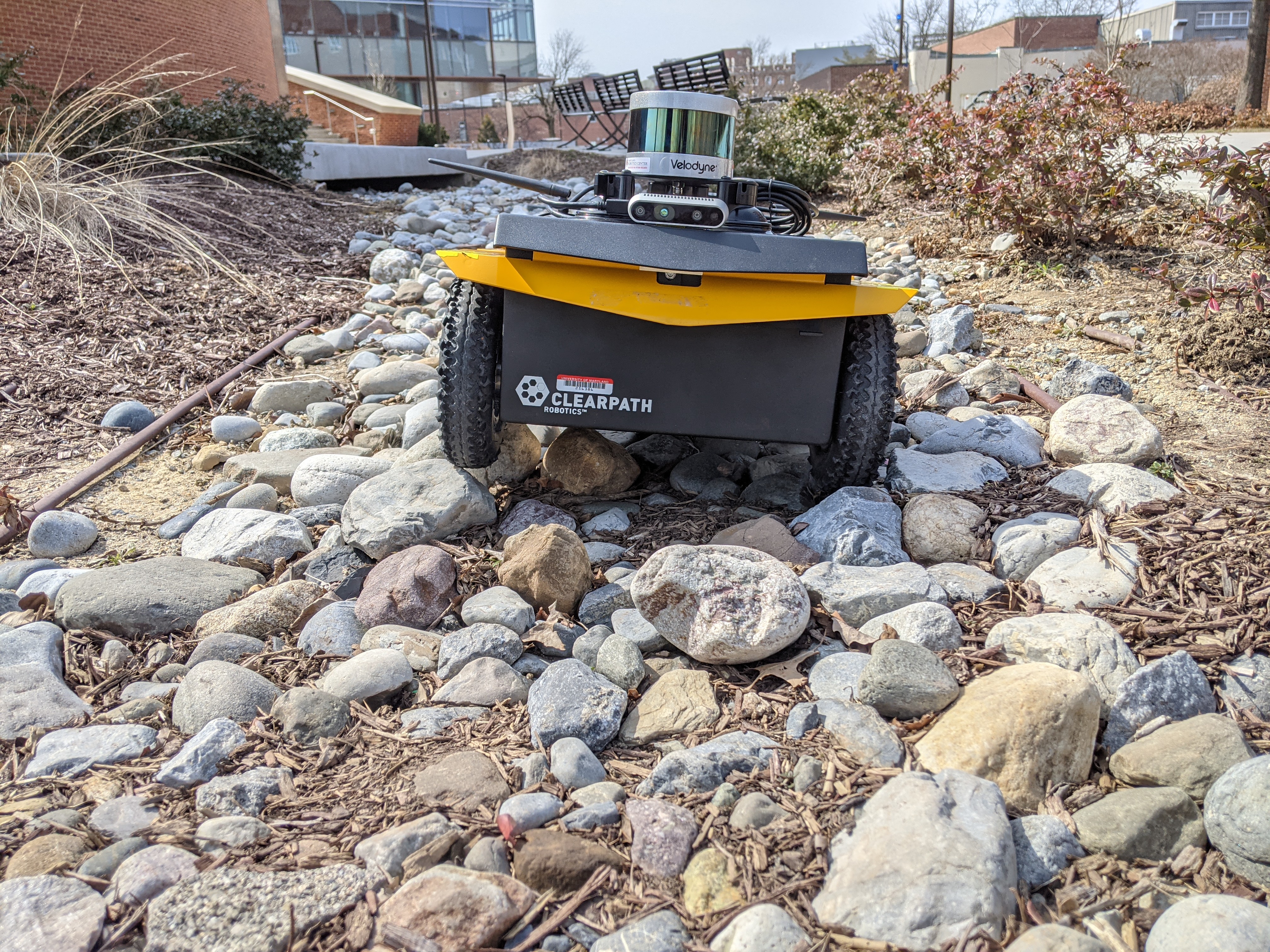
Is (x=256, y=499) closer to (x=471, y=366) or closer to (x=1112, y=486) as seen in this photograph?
(x=471, y=366)

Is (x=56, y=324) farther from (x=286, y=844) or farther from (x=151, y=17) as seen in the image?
(x=151, y=17)

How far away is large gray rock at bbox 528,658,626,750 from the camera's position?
6.11 feet

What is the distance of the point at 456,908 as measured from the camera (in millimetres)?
1426

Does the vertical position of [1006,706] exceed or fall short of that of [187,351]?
it falls short

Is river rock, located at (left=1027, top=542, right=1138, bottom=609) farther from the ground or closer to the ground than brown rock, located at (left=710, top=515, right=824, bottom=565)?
closer to the ground

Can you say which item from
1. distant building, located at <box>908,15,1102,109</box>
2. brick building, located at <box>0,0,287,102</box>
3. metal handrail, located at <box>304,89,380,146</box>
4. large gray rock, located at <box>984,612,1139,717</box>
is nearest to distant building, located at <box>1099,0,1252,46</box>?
distant building, located at <box>908,15,1102,109</box>

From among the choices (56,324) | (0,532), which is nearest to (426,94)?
(56,324)

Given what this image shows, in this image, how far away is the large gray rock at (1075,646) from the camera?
1.94 m

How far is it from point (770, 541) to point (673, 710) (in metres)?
0.73

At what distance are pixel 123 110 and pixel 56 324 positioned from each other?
499cm

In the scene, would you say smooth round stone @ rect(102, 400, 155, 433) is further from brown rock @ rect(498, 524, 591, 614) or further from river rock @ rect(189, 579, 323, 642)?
brown rock @ rect(498, 524, 591, 614)

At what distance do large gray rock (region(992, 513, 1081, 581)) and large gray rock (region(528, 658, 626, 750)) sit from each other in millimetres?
1158

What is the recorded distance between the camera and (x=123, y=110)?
8.60 m

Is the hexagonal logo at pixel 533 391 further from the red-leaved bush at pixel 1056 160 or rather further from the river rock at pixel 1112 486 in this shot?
the red-leaved bush at pixel 1056 160
